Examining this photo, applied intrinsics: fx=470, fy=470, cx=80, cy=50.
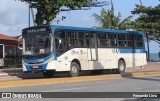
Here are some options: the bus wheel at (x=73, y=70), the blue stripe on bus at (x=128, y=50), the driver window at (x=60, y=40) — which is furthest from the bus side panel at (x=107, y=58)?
the driver window at (x=60, y=40)

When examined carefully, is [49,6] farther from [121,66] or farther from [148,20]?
[148,20]

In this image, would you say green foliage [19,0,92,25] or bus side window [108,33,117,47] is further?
green foliage [19,0,92,25]

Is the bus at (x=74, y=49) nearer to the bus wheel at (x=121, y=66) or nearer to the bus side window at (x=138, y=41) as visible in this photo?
the bus wheel at (x=121, y=66)

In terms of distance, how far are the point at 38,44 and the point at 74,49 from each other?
8.19 feet

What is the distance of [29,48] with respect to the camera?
2809 centimetres

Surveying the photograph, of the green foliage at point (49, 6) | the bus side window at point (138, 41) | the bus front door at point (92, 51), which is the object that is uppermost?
the green foliage at point (49, 6)

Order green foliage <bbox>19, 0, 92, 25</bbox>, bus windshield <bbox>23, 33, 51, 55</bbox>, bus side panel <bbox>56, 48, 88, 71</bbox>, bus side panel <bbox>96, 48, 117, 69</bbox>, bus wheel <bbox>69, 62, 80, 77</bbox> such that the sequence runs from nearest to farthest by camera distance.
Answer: bus windshield <bbox>23, 33, 51, 55</bbox> → bus side panel <bbox>56, 48, 88, 71</bbox> → bus wheel <bbox>69, 62, 80, 77</bbox> → bus side panel <bbox>96, 48, 117, 69</bbox> → green foliage <bbox>19, 0, 92, 25</bbox>

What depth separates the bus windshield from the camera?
27.5m

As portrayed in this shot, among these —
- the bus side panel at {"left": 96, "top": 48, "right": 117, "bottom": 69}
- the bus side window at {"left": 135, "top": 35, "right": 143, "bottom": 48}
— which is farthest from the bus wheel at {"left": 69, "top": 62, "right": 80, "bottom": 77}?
the bus side window at {"left": 135, "top": 35, "right": 143, "bottom": 48}

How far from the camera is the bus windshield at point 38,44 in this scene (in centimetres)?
2753

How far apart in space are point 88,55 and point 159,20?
1092 inches

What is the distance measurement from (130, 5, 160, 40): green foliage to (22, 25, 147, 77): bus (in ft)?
66.8

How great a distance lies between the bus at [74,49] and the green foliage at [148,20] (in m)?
20.4

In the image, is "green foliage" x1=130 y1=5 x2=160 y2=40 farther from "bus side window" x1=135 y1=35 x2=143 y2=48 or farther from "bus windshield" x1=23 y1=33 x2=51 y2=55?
"bus windshield" x1=23 y1=33 x2=51 y2=55
